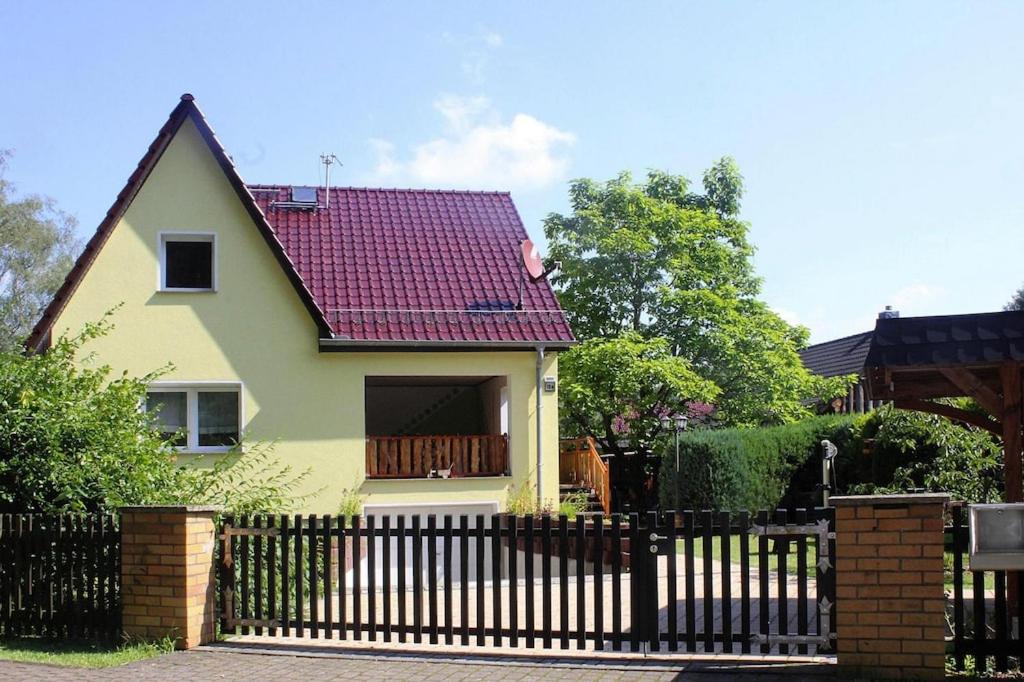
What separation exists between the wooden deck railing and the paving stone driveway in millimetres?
13597

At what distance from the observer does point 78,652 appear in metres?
9.82

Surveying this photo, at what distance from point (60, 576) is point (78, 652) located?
947 mm

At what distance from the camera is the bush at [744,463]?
23.2 m

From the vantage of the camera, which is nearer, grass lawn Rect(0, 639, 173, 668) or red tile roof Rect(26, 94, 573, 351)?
Answer: grass lawn Rect(0, 639, 173, 668)

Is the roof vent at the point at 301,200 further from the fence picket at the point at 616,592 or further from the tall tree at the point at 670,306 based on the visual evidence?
the fence picket at the point at 616,592

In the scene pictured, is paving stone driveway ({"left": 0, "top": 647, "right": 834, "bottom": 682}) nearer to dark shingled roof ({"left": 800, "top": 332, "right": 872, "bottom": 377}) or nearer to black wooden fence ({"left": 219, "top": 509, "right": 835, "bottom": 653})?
black wooden fence ({"left": 219, "top": 509, "right": 835, "bottom": 653})

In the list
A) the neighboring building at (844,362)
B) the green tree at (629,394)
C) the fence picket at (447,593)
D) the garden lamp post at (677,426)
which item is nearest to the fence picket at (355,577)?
the fence picket at (447,593)

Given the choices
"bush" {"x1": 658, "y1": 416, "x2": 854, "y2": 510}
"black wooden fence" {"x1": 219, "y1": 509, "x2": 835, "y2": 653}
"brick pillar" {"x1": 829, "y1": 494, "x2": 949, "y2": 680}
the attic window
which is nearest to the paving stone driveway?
"black wooden fence" {"x1": 219, "y1": 509, "x2": 835, "y2": 653}

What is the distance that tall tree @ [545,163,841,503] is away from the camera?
31.0 metres

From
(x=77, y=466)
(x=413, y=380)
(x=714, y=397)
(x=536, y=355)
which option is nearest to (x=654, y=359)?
Answer: (x=714, y=397)

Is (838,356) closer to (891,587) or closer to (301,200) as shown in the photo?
(301,200)

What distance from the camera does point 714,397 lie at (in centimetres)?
3012

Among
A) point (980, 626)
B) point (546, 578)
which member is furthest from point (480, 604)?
point (980, 626)

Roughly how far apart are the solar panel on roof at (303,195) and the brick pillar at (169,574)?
14.1 m
